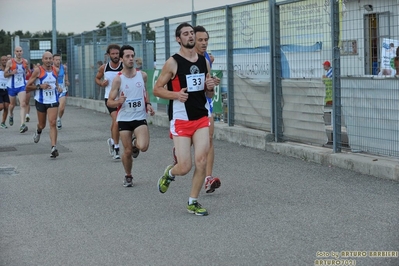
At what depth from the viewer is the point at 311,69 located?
12.5m

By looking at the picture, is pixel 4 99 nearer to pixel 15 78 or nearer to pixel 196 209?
pixel 15 78

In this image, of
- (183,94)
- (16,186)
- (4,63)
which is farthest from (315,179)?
(4,63)

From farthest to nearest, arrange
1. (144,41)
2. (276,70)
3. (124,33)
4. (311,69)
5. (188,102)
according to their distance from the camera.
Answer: (124,33) → (144,41) → (276,70) → (311,69) → (188,102)

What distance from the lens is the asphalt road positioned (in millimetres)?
6574

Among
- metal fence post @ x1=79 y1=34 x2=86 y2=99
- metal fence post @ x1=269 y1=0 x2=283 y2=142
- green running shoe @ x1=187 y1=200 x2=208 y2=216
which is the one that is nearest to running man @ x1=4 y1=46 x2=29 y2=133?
metal fence post @ x1=79 y1=34 x2=86 y2=99

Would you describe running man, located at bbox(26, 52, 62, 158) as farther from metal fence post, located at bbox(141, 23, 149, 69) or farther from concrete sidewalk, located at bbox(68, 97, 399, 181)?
metal fence post, located at bbox(141, 23, 149, 69)

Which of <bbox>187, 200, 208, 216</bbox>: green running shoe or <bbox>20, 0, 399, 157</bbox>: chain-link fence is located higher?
<bbox>20, 0, 399, 157</bbox>: chain-link fence

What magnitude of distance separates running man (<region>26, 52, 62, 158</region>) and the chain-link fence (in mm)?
3557

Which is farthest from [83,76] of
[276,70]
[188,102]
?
[188,102]

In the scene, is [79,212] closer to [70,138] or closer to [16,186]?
[16,186]

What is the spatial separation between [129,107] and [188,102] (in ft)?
7.81

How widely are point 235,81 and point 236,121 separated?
0.83m

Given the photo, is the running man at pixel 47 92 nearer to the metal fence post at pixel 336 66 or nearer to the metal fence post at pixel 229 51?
the metal fence post at pixel 229 51

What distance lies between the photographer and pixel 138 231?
7.57m
